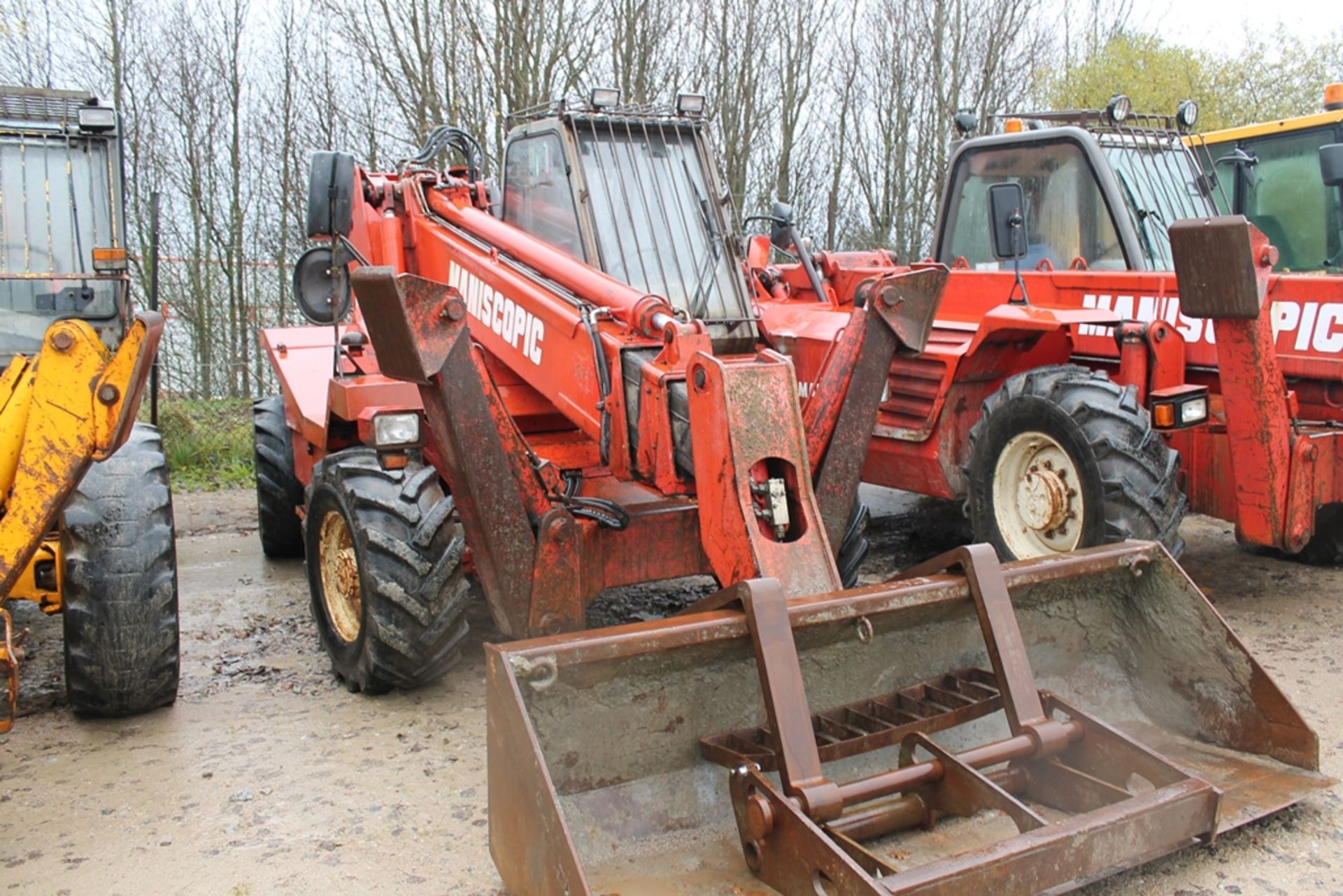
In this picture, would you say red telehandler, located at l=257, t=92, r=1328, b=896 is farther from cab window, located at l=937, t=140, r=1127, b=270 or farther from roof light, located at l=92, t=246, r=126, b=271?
cab window, located at l=937, t=140, r=1127, b=270

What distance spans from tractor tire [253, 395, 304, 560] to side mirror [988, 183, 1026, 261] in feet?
14.3

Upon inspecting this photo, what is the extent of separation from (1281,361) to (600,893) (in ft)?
15.0

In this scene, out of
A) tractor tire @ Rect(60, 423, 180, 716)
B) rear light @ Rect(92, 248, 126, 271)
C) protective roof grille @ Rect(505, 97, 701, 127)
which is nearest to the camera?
tractor tire @ Rect(60, 423, 180, 716)

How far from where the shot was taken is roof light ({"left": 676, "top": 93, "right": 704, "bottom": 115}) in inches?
224

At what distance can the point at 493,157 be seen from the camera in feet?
47.5

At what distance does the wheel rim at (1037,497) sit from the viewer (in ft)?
19.1

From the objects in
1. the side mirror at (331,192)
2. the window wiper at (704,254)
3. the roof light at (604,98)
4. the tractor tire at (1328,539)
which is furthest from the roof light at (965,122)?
the side mirror at (331,192)

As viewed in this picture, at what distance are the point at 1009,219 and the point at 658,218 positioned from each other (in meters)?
1.78

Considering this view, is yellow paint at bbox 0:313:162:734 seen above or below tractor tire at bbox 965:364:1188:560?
above

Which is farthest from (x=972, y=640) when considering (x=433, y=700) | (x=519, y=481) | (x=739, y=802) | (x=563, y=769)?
(x=433, y=700)

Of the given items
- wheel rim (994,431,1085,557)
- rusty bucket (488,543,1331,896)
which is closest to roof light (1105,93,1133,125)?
wheel rim (994,431,1085,557)

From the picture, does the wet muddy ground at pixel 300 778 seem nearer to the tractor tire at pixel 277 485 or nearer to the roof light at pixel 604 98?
the tractor tire at pixel 277 485

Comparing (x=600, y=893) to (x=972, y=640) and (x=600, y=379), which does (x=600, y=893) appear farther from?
(x=600, y=379)

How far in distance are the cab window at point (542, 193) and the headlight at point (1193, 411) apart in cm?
283
